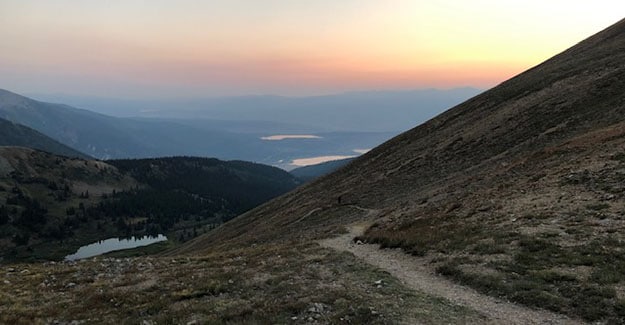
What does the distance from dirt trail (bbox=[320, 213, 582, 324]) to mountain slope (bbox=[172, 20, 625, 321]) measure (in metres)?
0.62

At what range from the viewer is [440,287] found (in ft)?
65.0

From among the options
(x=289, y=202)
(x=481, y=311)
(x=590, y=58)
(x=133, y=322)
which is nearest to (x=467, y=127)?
(x=590, y=58)

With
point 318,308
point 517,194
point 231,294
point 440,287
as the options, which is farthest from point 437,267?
point 517,194

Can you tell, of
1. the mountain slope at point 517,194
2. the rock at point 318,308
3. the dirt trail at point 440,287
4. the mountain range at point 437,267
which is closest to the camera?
the dirt trail at point 440,287

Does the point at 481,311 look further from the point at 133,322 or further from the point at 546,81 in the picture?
the point at 546,81

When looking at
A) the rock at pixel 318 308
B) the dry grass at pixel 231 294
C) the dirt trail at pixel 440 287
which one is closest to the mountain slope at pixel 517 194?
the dirt trail at pixel 440 287

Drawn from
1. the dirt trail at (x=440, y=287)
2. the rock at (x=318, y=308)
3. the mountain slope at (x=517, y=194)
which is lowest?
the dirt trail at (x=440, y=287)

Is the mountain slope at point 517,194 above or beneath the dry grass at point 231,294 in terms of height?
above

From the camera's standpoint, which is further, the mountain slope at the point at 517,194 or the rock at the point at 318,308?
the mountain slope at the point at 517,194

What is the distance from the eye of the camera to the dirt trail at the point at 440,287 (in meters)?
15.4

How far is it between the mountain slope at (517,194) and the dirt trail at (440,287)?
62 cm

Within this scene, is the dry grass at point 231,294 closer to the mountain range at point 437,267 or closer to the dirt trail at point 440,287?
the mountain range at point 437,267

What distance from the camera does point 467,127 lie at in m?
71.9

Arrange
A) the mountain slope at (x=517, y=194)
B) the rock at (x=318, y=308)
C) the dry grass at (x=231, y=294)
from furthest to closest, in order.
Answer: the mountain slope at (x=517, y=194), the rock at (x=318, y=308), the dry grass at (x=231, y=294)
